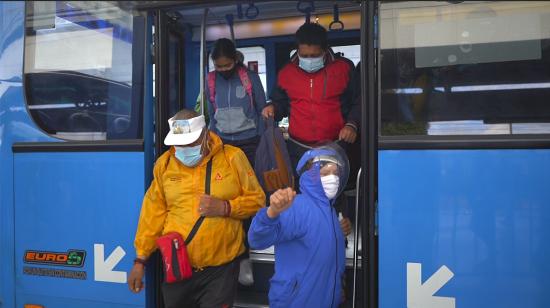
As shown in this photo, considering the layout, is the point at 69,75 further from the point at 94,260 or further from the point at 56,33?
the point at 94,260

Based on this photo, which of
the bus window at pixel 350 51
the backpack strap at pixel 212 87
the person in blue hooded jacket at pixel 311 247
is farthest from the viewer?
the bus window at pixel 350 51

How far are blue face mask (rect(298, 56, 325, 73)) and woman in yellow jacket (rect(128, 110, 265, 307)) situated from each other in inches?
32.1

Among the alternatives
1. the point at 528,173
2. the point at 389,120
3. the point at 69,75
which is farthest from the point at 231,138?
the point at 528,173

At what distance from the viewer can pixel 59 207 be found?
8.62 ft

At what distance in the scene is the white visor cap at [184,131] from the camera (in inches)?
89.7

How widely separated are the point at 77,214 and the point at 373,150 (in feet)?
5.49

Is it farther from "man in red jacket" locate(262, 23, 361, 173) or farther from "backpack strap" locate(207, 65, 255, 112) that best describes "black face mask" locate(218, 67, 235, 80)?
"man in red jacket" locate(262, 23, 361, 173)

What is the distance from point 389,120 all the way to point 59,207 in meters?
1.89

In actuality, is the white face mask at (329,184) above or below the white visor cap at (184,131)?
below

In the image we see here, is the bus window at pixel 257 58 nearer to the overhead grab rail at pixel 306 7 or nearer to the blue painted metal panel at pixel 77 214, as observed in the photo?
the overhead grab rail at pixel 306 7

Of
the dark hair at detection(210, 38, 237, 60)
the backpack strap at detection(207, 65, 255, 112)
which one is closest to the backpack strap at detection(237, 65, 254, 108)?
the backpack strap at detection(207, 65, 255, 112)

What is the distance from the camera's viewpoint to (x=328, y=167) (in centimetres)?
218

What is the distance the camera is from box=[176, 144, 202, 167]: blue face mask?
2322 mm

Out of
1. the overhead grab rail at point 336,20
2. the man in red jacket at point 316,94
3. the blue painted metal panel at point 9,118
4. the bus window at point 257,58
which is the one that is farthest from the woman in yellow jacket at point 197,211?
the bus window at point 257,58
